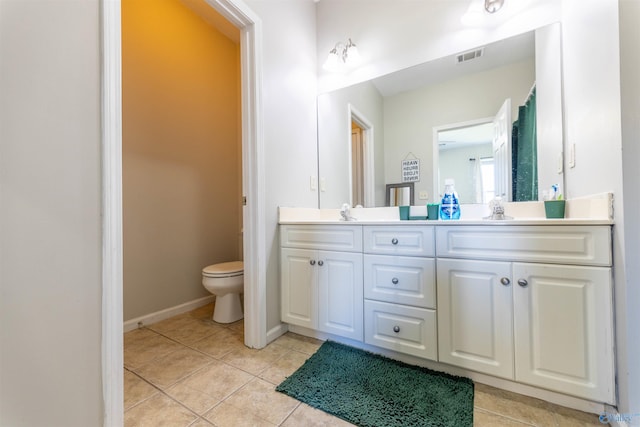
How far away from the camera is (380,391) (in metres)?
1.20

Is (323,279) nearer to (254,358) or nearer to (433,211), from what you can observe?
(254,358)

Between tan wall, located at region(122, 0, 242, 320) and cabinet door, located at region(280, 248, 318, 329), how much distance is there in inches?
43.2

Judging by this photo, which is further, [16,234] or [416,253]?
[416,253]

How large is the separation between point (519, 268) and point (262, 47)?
187 centimetres

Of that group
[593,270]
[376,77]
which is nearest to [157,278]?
[376,77]

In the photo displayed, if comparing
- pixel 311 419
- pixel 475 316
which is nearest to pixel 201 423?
pixel 311 419

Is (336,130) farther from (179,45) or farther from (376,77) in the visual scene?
(179,45)

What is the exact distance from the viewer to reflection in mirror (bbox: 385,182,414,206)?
1.81 m

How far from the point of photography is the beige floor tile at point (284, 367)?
131cm

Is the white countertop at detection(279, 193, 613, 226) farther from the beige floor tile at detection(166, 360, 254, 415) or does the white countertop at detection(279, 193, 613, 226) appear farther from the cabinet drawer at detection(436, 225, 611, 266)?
the beige floor tile at detection(166, 360, 254, 415)

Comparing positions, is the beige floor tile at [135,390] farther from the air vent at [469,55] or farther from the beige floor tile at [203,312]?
the air vent at [469,55]

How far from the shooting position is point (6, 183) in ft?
2.31

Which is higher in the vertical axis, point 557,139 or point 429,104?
point 429,104

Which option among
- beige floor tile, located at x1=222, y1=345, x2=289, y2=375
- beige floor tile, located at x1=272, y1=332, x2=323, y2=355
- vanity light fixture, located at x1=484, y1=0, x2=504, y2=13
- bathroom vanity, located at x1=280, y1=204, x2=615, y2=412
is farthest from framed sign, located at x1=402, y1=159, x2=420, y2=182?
beige floor tile, located at x1=222, y1=345, x2=289, y2=375
